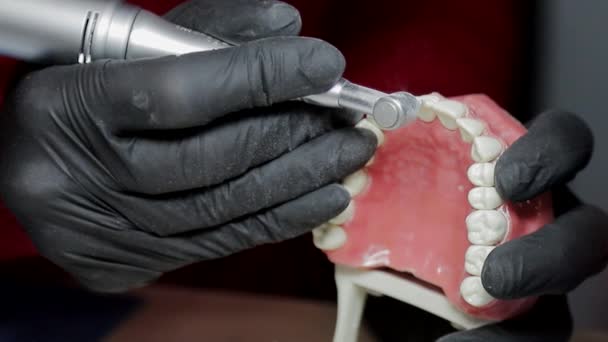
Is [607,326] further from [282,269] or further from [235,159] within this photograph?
[235,159]

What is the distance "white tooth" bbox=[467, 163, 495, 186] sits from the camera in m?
0.65

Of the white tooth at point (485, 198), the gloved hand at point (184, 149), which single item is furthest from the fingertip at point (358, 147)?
the white tooth at point (485, 198)

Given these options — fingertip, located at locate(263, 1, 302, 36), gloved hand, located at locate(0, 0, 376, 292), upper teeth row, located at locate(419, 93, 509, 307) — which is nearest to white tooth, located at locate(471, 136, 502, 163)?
upper teeth row, located at locate(419, 93, 509, 307)

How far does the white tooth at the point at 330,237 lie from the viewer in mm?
732

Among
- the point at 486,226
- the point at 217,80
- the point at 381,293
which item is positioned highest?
the point at 217,80

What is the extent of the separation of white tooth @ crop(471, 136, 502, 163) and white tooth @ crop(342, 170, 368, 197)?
0.12 metres

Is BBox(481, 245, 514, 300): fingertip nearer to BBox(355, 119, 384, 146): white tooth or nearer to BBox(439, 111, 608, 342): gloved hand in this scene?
BBox(439, 111, 608, 342): gloved hand

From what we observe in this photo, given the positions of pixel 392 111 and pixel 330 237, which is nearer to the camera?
pixel 392 111

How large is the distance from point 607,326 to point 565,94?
1.22ft

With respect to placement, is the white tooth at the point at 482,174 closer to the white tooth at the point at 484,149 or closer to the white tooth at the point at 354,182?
the white tooth at the point at 484,149

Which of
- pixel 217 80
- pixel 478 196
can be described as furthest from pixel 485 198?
pixel 217 80

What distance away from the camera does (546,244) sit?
0.69 m

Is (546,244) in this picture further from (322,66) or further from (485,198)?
(322,66)

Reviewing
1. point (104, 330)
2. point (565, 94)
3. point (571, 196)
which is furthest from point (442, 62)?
point (104, 330)
